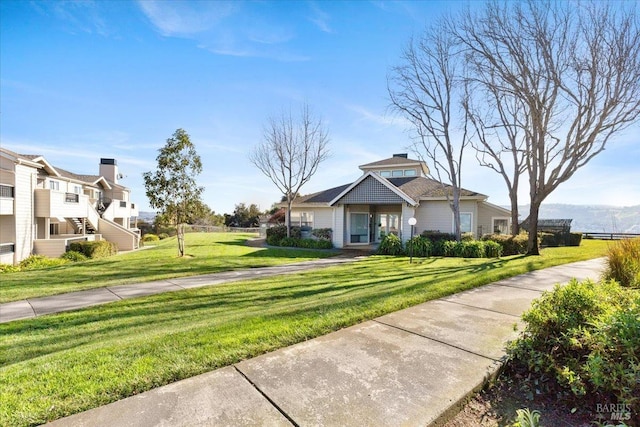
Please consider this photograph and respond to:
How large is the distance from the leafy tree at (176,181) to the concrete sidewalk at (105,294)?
22.1 ft

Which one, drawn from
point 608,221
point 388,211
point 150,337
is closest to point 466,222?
point 388,211

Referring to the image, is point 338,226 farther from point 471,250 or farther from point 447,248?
point 471,250

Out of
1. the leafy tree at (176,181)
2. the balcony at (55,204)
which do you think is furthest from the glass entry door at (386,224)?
the balcony at (55,204)

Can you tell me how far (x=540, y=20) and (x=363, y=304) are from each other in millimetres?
15305

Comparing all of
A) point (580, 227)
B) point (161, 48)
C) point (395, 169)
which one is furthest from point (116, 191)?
point (580, 227)

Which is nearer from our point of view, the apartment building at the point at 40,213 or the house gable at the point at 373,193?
the apartment building at the point at 40,213

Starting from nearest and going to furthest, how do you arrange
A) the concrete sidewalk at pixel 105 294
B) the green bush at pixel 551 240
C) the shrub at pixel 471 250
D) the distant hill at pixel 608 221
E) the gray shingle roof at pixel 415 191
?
the concrete sidewalk at pixel 105 294, the shrub at pixel 471 250, the gray shingle roof at pixel 415 191, the green bush at pixel 551 240, the distant hill at pixel 608 221

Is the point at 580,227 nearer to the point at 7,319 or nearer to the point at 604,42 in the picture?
the point at 604,42

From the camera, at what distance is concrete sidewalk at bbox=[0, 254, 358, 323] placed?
21.6 feet

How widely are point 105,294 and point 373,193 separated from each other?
1495 centimetres

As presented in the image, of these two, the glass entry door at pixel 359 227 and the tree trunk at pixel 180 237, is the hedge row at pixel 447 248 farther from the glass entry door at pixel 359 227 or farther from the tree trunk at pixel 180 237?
the tree trunk at pixel 180 237

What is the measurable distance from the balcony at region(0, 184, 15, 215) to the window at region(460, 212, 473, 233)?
26644 millimetres

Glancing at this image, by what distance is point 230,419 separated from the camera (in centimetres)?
226

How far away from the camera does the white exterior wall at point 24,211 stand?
670 inches
